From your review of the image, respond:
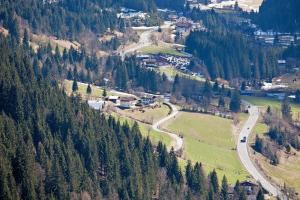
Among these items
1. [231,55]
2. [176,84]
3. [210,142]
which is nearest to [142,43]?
[231,55]

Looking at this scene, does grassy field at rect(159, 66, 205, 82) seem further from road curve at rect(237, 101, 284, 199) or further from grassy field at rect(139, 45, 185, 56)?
road curve at rect(237, 101, 284, 199)

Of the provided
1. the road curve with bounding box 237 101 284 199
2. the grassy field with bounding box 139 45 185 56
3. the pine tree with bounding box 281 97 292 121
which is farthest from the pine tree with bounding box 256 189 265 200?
the grassy field with bounding box 139 45 185 56

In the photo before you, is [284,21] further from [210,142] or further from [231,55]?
[210,142]

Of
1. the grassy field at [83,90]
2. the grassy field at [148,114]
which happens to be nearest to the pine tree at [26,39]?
the grassy field at [83,90]

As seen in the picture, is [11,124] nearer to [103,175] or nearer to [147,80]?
[103,175]

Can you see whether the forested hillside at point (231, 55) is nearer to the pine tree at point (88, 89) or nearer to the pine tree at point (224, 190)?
the pine tree at point (88, 89)
